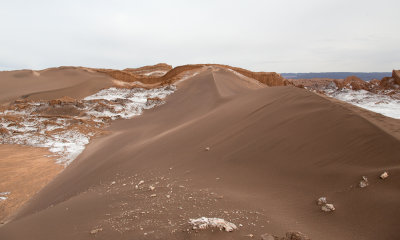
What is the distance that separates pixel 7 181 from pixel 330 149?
6993 millimetres

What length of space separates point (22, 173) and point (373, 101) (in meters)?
18.8

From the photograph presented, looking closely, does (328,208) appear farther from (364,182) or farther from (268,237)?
(268,237)

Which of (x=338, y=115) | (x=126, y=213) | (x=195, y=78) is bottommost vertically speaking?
(x=126, y=213)

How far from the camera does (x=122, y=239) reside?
254cm

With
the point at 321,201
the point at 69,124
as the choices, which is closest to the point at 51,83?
the point at 69,124

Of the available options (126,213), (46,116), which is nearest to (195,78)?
(46,116)

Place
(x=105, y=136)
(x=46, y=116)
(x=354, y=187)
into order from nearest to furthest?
(x=354, y=187)
(x=105, y=136)
(x=46, y=116)

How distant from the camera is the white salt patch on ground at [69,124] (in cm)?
898

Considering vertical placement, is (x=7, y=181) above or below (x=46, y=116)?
below

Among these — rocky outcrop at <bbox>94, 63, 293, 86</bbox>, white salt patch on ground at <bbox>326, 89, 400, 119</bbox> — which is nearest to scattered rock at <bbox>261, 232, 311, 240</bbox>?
white salt patch on ground at <bbox>326, 89, 400, 119</bbox>

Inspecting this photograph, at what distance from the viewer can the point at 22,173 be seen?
6.42 metres

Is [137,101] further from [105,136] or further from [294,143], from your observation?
[294,143]

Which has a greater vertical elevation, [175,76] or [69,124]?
[175,76]

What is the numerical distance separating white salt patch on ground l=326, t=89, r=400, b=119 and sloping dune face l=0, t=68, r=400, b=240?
364 inches
